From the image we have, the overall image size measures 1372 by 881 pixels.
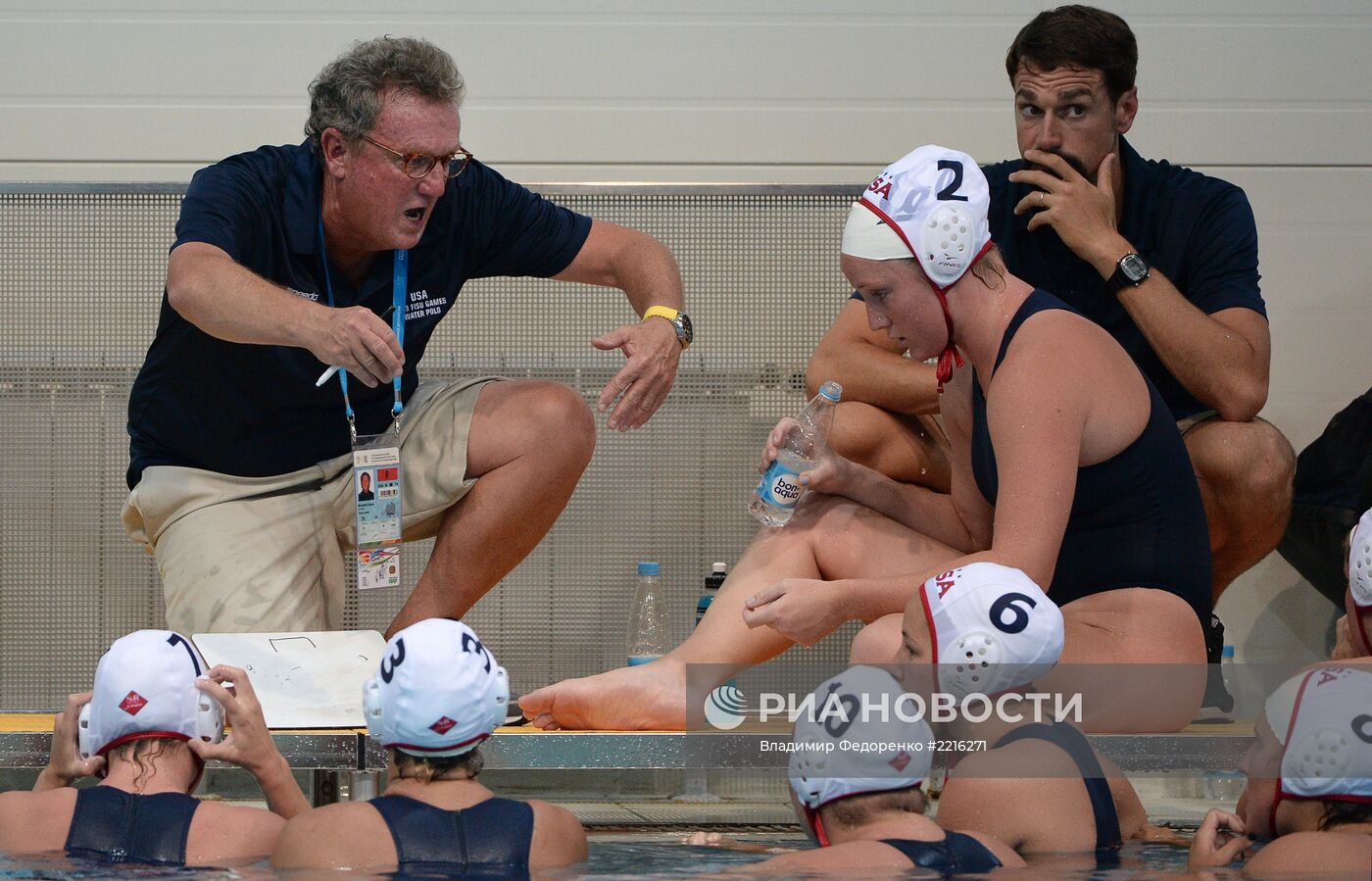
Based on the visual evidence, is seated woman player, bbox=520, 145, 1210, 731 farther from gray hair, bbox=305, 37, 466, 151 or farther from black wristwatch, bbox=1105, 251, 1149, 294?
gray hair, bbox=305, 37, 466, 151

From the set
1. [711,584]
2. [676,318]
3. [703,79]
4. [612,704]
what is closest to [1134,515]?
[612,704]

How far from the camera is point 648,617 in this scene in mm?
4922

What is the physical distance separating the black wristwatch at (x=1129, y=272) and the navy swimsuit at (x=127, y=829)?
105 inches

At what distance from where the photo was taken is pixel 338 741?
3.38 meters

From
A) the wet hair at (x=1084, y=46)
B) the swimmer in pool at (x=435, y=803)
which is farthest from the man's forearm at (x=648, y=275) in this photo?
the swimmer in pool at (x=435, y=803)

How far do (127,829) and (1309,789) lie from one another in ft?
7.58

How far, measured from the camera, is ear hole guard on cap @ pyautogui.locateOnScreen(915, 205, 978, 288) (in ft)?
10.6

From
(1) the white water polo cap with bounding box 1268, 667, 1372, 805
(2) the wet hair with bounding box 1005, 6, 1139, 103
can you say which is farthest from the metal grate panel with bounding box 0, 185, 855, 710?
(1) the white water polo cap with bounding box 1268, 667, 1372, 805

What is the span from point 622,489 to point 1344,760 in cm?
275

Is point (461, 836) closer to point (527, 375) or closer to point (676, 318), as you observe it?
point (676, 318)

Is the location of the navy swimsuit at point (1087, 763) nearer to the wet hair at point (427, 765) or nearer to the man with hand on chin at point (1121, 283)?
the wet hair at point (427, 765)

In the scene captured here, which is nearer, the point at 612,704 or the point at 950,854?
the point at 950,854

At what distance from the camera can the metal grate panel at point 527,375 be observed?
4859 mm

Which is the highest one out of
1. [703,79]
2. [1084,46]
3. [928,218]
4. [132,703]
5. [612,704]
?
[703,79]
